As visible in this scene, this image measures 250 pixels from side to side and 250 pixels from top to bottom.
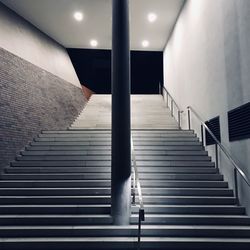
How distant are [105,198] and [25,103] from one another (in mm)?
3993

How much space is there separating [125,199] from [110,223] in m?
0.47

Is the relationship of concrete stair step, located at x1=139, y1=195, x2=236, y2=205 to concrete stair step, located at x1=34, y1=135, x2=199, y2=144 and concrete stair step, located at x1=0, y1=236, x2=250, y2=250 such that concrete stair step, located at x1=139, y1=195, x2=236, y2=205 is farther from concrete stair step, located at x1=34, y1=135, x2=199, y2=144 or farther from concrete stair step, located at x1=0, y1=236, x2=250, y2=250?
concrete stair step, located at x1=34, y1=135, x2=199, y2=144

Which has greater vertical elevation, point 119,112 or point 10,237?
point 119,112

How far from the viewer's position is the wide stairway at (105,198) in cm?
450

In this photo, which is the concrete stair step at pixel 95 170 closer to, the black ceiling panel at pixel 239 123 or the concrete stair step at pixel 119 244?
the black ceiling panel at pixel 239 123

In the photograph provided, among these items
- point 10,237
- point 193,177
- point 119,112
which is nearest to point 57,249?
point 10,237

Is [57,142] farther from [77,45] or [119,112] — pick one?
[77,45]

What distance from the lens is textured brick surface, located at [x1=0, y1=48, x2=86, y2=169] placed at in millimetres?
7117

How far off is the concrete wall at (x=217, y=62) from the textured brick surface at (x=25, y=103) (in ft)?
14.2

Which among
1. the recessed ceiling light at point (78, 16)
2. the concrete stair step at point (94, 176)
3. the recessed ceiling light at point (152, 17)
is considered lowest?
the concrete stair step at point (94, 176)

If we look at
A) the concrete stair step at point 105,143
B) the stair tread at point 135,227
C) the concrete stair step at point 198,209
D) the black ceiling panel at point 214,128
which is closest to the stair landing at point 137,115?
the concrete stair step at point 105,143

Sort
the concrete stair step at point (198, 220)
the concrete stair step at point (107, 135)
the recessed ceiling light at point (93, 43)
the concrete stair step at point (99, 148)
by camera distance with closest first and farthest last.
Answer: the concrete stair step at point (198, 220) → the concrete stair step at point (99, 148) → the concrete stair step at point (107, 135) → the recessed ceiling light at point (93, 43)

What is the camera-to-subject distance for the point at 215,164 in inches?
261

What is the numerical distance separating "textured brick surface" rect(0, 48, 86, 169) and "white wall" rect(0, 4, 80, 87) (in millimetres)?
292
